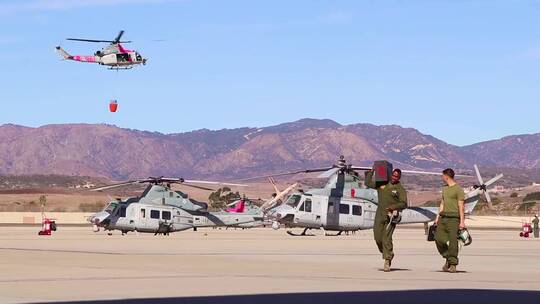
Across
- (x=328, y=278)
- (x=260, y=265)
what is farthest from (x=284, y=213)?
(x=328, y=278)

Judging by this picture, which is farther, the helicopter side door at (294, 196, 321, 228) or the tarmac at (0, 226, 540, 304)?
the helicopter side door at (294, 196, 321, 228)

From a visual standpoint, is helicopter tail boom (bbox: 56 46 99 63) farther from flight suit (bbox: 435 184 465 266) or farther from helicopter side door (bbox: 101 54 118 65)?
flight suit (bbox: 435 184 465 266)

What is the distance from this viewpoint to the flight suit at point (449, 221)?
75.0ft

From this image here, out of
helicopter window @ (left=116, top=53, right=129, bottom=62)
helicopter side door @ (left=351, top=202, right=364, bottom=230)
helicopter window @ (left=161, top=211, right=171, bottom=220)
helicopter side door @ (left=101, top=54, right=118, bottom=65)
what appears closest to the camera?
helicopter side door @ (left=351, top=202, right=364, bottom=230)

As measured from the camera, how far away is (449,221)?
23016mm

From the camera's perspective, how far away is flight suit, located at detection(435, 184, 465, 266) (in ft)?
75.0

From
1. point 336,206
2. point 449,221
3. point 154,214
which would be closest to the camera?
point 449,221

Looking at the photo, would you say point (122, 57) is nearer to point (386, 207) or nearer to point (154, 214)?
point (154, 214)

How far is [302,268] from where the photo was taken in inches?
918

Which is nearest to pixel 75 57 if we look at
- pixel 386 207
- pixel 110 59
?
pixel 110 59

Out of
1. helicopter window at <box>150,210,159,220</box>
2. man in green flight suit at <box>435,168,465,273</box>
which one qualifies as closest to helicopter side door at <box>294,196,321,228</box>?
helicopter window at <box>150,210,159,220</box>

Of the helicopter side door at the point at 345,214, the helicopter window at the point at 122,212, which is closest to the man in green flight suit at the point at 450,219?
the helicopter side door at the point at 345,214

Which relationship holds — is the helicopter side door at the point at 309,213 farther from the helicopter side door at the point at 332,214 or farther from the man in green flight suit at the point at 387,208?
the man in green flight suit at the point at 387,208

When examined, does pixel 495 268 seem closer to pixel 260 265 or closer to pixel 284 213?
pixel 260 265
